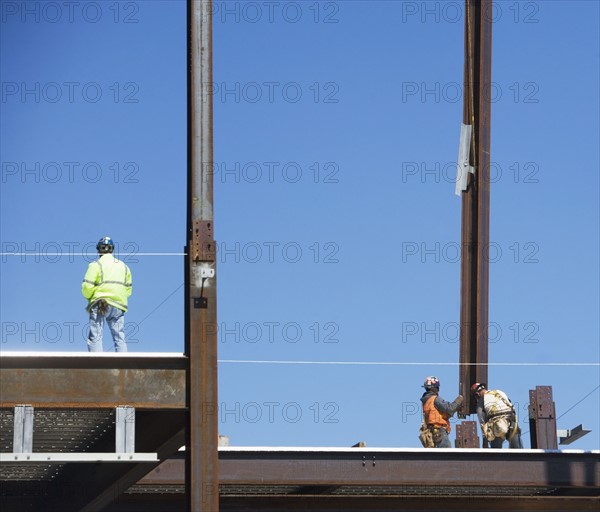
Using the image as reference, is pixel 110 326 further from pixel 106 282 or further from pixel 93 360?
pixel 93 360

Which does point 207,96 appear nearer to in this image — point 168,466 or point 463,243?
point 168,466

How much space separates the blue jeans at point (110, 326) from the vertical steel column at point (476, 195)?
6531mm

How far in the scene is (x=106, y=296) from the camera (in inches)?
610

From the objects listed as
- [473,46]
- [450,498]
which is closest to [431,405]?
[450,498]

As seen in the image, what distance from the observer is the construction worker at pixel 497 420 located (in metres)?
17.3

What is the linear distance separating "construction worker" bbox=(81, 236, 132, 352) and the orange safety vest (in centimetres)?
470

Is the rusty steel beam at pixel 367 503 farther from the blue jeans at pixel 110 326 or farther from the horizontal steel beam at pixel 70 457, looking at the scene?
the horizontal steel beam at pixel 70 457

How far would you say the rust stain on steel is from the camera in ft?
38.6

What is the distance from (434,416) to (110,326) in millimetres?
5019

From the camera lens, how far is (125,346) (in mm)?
15492

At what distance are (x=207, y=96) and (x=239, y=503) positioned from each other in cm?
601

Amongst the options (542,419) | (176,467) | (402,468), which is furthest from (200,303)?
(542,419)

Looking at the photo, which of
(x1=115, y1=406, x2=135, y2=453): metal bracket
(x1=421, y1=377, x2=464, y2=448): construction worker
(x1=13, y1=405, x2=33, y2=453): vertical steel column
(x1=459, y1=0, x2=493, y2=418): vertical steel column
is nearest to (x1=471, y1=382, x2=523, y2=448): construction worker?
(x1=421, y1=377, x2=464, y2=448): construction worker

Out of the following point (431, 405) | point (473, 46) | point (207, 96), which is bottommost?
point (431, 405)
